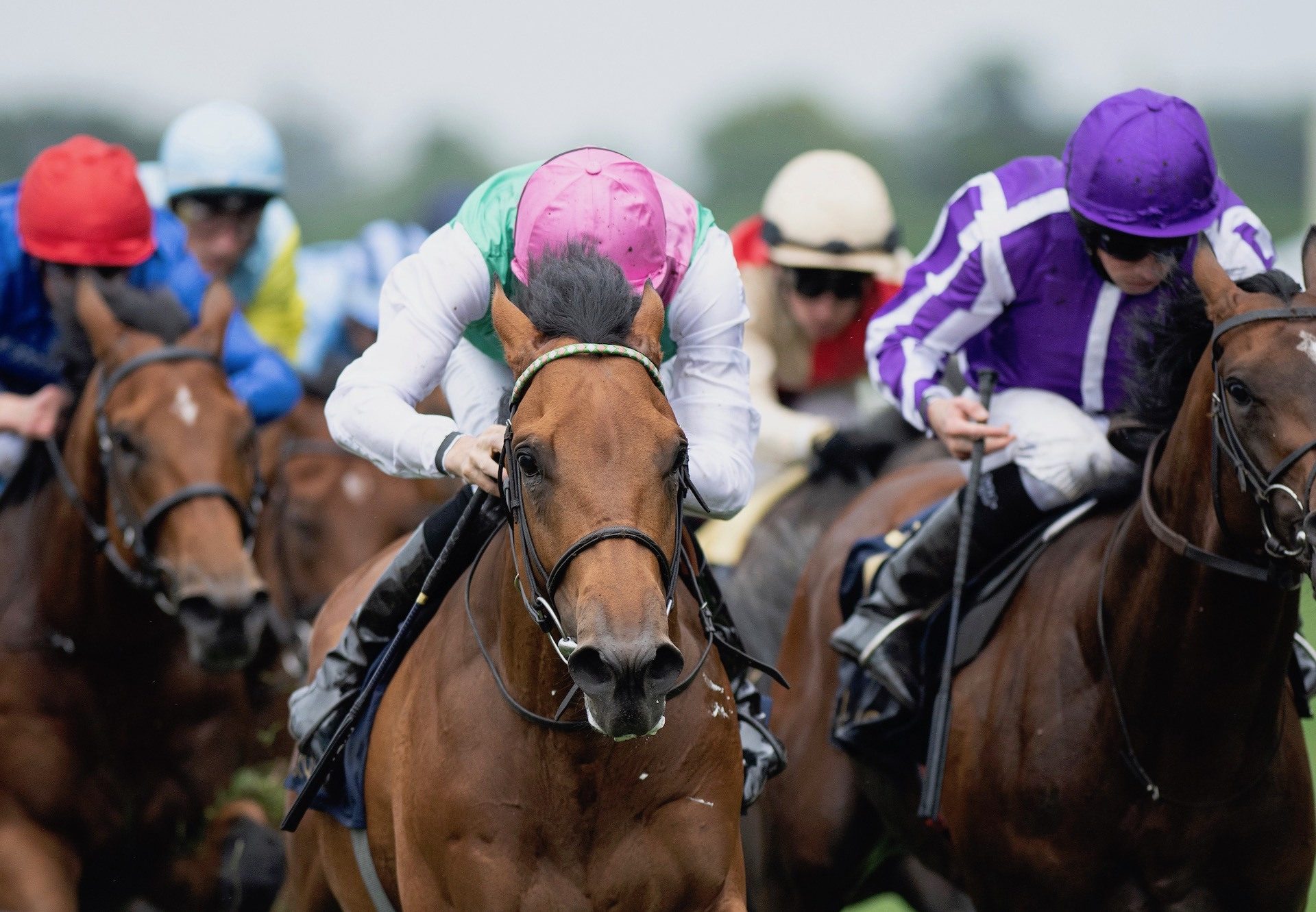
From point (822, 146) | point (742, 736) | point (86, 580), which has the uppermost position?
point (742, 736)

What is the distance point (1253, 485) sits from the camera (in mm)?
3658

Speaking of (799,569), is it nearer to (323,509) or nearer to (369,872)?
(323,509)

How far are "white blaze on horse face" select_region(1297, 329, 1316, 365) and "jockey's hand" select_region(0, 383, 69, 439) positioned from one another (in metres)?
3.42

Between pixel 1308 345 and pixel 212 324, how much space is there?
123 inches

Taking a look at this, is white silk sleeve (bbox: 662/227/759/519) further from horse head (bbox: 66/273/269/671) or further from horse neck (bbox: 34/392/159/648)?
horse neck (bbox: 34/392/159/648)

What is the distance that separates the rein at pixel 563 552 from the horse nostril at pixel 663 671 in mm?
103

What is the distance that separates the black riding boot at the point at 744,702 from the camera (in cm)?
389

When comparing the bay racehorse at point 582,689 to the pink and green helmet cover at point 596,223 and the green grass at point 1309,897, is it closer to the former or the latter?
the pink and green helmet cover at point 596,223

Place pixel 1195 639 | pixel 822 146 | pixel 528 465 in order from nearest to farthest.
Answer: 1. pixel 528 465
2. pixel 1195 639
3. pixel 822 146

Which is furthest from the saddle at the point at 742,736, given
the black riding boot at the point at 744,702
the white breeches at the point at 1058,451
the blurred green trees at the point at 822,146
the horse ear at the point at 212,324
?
the blurred green trees at the point at 822,146

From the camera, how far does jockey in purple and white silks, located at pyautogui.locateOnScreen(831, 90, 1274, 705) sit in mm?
4363

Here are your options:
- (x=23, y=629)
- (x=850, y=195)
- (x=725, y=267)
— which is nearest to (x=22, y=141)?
(x=850, y=195)

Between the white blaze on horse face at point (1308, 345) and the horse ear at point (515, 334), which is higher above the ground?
the horse ear at point (515, 334)

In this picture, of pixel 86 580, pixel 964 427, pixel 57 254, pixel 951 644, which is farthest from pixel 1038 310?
pixel 57 254
